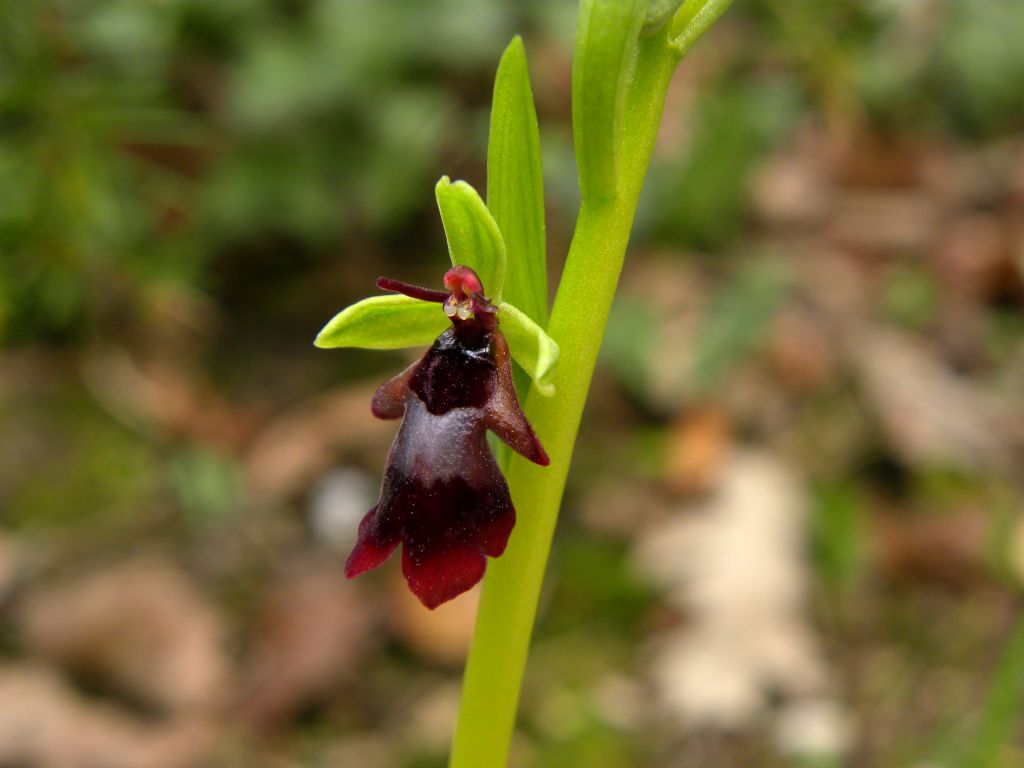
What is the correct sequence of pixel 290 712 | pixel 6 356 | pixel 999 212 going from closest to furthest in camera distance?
pixel 290 712
pixel 6 356
pixel 999 212

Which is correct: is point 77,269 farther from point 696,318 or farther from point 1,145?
point 696,318

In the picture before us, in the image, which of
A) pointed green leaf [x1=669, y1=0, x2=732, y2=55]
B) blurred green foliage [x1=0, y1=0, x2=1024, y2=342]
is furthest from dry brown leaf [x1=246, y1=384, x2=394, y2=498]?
pointed green leaf [x1=669, y1=0, x2=732, y2=55]

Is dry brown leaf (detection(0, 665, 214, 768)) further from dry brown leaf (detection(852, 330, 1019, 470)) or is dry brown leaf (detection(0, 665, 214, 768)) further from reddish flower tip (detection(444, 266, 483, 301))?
dry brown leaf (detection(852, 330, 1019, 470))

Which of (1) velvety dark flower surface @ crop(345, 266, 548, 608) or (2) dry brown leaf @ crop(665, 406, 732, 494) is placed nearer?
(1) velvety dark flower surface @ crop(345, 266, 548, 608)

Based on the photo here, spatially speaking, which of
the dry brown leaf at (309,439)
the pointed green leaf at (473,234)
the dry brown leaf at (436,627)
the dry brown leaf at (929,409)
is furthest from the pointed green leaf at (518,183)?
the dry brown leaf at (929,409)

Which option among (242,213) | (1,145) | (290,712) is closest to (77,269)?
(1,145)

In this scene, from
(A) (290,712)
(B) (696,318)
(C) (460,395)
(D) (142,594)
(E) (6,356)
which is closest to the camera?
(C) (460,395)

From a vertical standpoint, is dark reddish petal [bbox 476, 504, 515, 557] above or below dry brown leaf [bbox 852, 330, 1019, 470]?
below

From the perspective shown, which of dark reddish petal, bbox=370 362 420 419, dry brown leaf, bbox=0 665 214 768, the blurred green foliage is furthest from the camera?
the blurred green foliage
